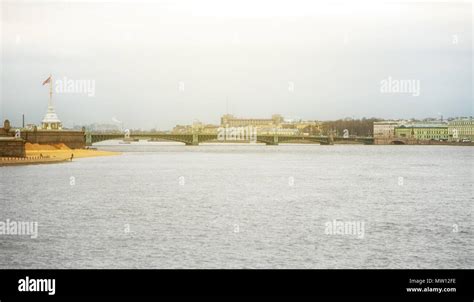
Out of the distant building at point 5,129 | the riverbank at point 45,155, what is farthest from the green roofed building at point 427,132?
the distant building at point 5,129

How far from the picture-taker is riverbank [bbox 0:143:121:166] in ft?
166

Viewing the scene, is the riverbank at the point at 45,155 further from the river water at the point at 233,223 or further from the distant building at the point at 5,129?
the river water at the point at 233,223

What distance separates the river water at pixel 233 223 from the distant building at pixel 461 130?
318 feet

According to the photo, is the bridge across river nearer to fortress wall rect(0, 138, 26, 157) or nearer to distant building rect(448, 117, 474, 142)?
distant building rect(448, 117, 474, 142)

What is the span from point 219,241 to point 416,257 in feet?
16.4

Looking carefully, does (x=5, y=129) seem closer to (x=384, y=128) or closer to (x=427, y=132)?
(x=427, y=132)

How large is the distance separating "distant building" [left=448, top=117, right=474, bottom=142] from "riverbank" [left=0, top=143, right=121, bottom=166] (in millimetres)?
77347

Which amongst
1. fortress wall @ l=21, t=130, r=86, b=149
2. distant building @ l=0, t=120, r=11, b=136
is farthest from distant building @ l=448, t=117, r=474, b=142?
distant building @ l=0, t=120, r=11, b=136

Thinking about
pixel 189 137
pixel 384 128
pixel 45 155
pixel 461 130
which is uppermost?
pixel 384 128

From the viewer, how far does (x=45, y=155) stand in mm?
63438

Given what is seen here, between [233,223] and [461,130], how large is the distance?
12048cm

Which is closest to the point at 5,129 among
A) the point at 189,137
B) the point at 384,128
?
the point at 189,137

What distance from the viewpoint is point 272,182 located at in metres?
38.9
